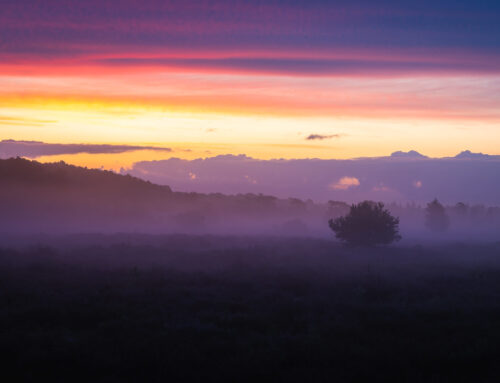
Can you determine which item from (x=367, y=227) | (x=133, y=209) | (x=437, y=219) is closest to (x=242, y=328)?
(x=367, y=227)

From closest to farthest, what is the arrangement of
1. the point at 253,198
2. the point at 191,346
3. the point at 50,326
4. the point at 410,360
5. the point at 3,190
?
the point at 410,360
the point at 191,346
the point at 50,326
the point at 3,190
the point at 253,198

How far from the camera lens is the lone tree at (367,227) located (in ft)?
155

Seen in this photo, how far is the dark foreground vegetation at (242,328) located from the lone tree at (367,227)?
2467 cm

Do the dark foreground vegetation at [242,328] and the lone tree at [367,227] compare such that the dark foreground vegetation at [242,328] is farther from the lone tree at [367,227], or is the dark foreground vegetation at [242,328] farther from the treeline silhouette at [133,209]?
the treeline silhouette at [133,209]

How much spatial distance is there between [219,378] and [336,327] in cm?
465

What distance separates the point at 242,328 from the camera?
12977mm

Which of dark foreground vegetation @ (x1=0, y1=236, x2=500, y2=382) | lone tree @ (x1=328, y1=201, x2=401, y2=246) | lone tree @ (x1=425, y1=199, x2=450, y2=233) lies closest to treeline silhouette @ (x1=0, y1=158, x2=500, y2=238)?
lone tree @ (x1=425, y1=199, x2=450, y2=233)

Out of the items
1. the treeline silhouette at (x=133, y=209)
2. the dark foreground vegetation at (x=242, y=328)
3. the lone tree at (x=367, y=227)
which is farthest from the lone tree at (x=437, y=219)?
the dark foreground vegetation at (x=242, y=328)

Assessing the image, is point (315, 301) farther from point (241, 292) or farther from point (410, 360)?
point (410, 360)

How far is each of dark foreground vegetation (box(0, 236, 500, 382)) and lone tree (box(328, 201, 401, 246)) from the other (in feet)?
80.9

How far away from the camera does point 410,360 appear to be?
33.8 feet

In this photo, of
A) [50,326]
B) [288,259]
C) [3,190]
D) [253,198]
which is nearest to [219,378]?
[50,326]

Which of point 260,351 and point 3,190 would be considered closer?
point 260,351

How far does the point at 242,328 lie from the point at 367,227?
36196 millimetres
